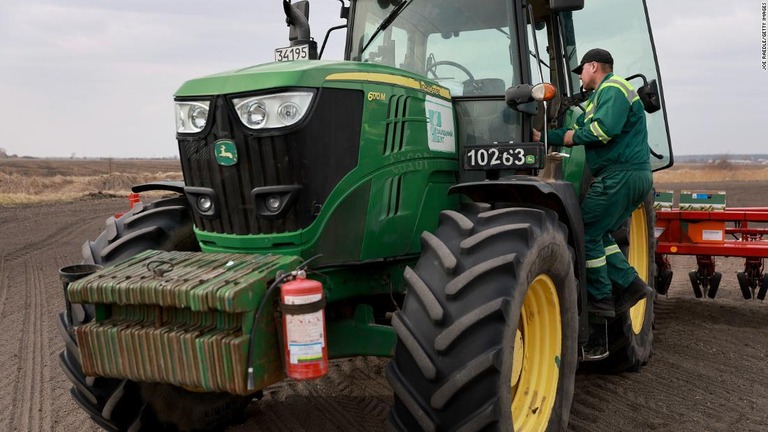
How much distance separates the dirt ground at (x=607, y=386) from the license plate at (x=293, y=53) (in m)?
2.37

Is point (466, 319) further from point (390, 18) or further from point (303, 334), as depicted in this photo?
A: point (390, 18)

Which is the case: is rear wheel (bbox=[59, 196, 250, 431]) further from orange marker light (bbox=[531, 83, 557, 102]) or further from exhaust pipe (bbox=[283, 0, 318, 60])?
orange marker light (bbox=[531, 83, 557, 102])

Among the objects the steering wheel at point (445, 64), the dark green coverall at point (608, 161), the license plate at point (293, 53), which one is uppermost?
the license plate at point (293, 53)

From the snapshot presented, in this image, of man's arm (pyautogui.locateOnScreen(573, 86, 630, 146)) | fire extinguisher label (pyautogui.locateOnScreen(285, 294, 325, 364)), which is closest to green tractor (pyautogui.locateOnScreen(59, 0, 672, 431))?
fire extinguisher label (pyautogui.locateOnScreen(285, 294, 325, 364))

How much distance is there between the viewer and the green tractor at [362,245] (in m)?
3.05

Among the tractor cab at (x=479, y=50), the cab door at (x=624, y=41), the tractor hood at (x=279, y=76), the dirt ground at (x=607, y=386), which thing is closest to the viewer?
the tractor hood at (x=279, y=76)

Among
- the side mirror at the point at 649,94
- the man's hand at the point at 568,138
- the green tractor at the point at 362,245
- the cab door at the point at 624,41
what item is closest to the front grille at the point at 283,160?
the green tractor at the point at 362,245

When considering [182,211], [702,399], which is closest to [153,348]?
[182,211]

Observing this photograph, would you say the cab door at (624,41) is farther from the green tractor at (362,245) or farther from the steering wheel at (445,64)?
the steering wheel at (445,64)

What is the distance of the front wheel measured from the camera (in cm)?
300

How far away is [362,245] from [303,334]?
0.90 m

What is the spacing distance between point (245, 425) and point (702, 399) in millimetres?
3163

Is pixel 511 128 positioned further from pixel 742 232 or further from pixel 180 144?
pixel 742 232

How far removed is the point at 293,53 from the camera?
4.77 metres
